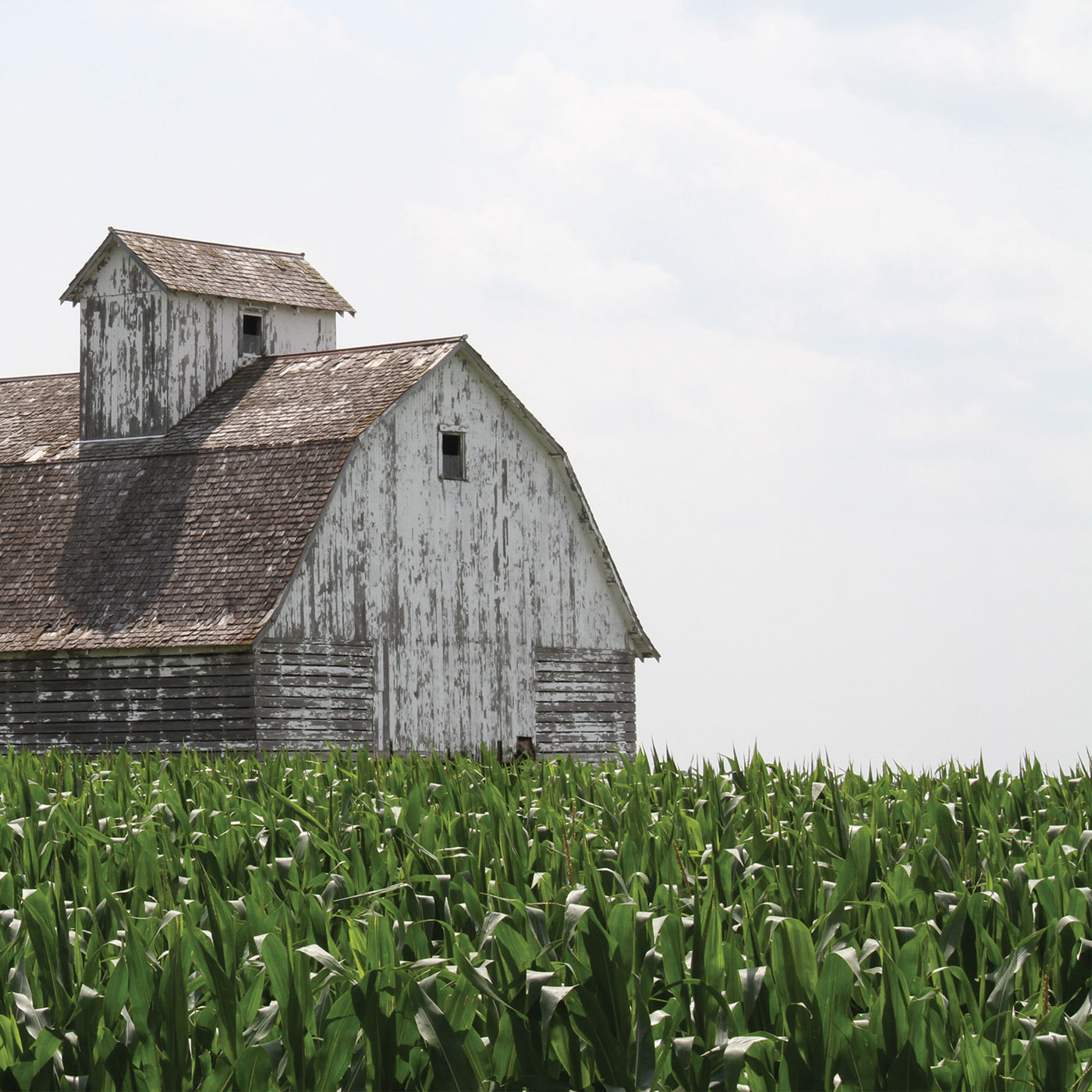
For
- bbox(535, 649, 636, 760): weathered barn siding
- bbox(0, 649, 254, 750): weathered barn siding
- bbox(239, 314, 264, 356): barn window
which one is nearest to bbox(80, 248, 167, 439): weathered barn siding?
bbox(239, 314, 264, 356): barn window

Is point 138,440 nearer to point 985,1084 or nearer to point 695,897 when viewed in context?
point 695,897

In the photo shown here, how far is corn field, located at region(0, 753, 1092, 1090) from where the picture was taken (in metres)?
4.41

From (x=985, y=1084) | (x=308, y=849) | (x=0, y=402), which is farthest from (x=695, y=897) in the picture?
(x=0, y=402)

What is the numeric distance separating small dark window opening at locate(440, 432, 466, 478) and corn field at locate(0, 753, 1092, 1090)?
14504 mm

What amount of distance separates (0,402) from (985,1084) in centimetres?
2800

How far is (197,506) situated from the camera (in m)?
23.0

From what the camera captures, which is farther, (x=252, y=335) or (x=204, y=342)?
(x=252, y=335)

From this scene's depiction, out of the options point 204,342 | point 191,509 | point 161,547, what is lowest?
point 161,547

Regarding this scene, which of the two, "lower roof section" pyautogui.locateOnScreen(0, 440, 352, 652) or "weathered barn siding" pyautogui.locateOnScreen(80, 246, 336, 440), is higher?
"weathered barn siding" pyautogui.locateOnScreen(80, 246, 336, 440)

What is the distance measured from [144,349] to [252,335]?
6.46ft

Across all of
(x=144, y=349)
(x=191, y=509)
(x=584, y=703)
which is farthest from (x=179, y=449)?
(x=584, y=703)

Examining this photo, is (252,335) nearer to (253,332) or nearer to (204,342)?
(253,332)

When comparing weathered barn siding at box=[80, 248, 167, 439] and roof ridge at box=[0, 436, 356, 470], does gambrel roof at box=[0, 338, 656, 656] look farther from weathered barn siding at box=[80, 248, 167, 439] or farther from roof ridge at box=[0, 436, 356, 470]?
weathered barn siding at box=[80, 248, 167, 439]

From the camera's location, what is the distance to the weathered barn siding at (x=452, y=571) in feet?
72.3
